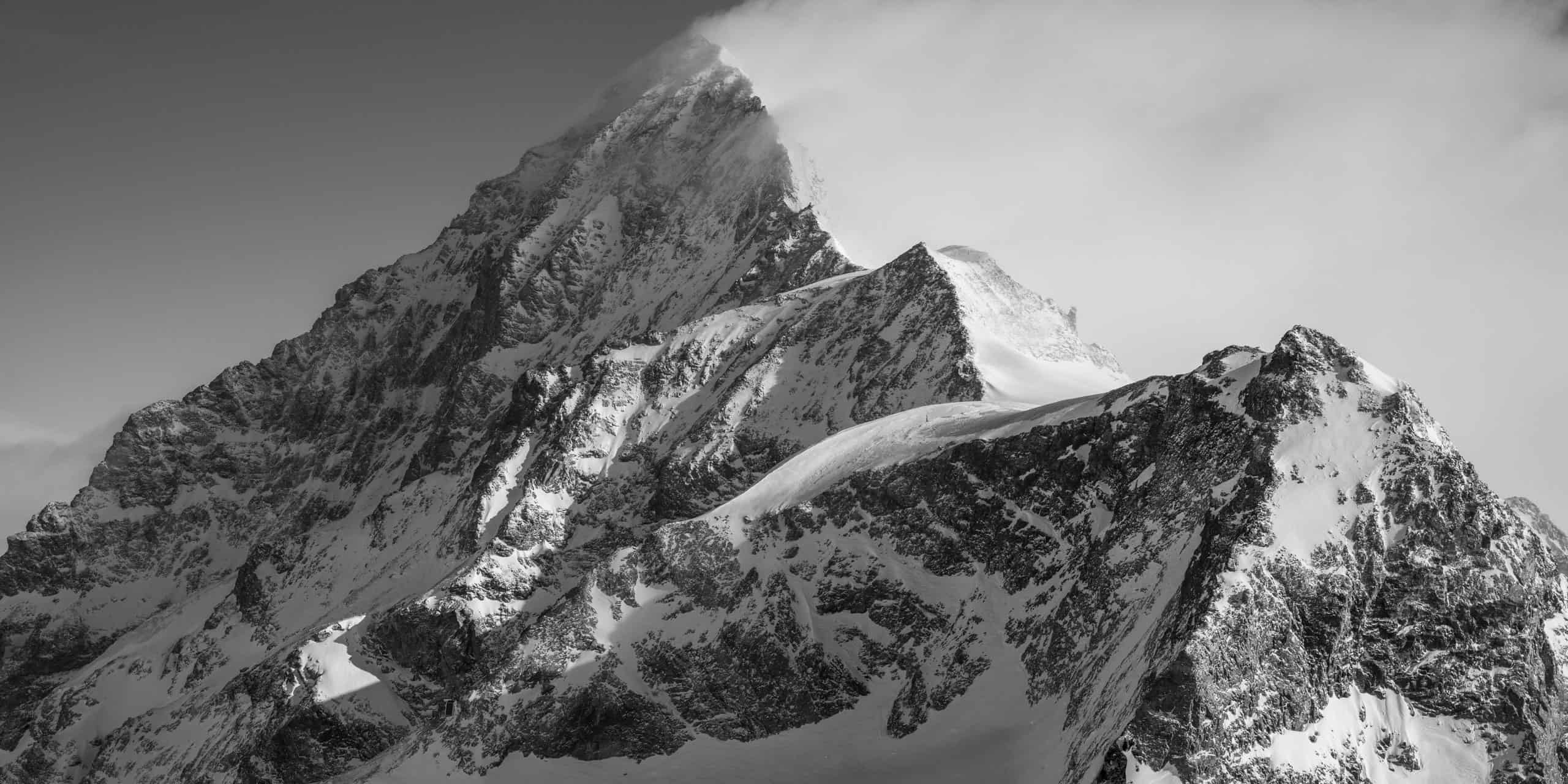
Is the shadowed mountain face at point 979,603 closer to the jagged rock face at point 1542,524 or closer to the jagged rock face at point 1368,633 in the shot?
the jagged rock face at point 1368,633

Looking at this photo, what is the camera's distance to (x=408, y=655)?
182250 mm

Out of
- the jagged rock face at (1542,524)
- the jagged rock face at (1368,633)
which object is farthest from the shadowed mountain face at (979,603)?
the jagged rock face at (1542,524)

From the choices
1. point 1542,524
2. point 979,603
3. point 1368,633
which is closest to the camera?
point 1368,633

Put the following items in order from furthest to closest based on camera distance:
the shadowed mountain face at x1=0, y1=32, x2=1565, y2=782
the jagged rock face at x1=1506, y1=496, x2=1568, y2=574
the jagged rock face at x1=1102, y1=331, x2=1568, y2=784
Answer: the jagged rock face at x1=1506, y1=496, x2=1568, y2=574 → the shadowed mountain face at x1=0, y1=32, x2=1565, y2=782 → the jagged rock face at x1=1102, y1=331, x2=1568, y2=784

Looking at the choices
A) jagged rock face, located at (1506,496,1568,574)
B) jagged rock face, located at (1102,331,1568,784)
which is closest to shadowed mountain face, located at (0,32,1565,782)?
jagged rock face, located at (1102,331,1568,784)

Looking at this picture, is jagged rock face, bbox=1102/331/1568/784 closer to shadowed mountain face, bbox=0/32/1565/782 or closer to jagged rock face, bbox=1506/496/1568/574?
shadowed mountain face, bbox=0/32/1565/782

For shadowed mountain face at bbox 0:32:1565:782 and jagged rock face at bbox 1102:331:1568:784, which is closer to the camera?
jagged rock face at bbox 1102:331:1568:784

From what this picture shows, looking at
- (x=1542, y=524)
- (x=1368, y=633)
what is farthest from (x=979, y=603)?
(x=1542, y=524)

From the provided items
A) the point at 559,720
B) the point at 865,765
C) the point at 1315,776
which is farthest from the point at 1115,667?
the point at 559,720

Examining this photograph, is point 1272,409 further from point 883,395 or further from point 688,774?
point 883,395

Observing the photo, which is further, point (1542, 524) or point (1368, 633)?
point (1542, 524)

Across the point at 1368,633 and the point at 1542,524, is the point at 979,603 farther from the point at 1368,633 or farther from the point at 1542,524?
the point at 1542,524

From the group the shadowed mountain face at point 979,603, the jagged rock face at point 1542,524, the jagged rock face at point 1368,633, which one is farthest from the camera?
the jagged rock face at point 1542,524

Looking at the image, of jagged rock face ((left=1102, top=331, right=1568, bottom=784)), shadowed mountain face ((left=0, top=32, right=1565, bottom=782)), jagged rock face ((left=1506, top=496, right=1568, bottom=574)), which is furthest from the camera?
jagged rock face ((left=1506, top=496, right=1568, bottom=574))
